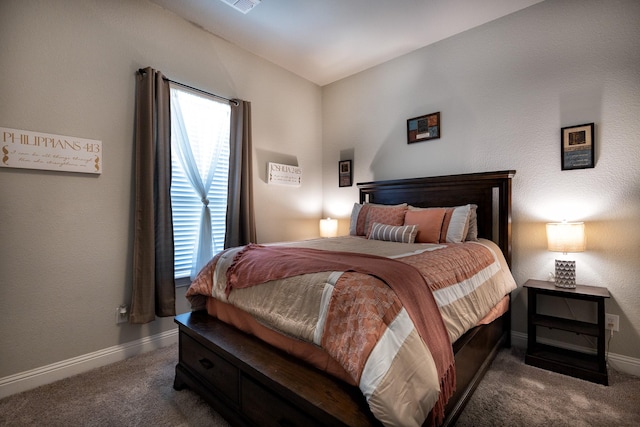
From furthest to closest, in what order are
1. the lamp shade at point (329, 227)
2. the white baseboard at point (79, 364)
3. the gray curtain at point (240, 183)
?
the lamp shade at point (329, 227), the gray curtain at point (240, 183), the white baseboard at point (79, 364)

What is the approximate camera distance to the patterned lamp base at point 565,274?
7.14 ft

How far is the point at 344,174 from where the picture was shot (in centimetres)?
395

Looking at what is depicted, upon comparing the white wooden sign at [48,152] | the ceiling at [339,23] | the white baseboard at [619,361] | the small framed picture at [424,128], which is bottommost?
the white baseboard at [619,361]

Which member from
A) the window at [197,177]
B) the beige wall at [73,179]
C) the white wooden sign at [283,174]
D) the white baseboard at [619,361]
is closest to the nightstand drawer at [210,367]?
the beige wall at [73,179]

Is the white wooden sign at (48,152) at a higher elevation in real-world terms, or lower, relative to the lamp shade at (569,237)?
higher

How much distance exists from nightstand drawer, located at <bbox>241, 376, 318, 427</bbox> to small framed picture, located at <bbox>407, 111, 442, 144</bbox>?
9.29 feet

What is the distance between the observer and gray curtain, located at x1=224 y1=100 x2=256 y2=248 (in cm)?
299

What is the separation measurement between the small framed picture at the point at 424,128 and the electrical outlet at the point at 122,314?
3.16 meters

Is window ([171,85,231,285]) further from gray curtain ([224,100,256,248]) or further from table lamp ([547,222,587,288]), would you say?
table lamp ([547,222,587,288])

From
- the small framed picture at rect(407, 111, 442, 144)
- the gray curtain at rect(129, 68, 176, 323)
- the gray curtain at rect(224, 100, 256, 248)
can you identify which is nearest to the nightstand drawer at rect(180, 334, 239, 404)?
the gray curtain at rect(129, 68, 176, 323)

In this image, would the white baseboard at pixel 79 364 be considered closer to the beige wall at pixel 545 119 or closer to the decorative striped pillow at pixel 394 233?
the decorative striped pillow at pixel 394 233

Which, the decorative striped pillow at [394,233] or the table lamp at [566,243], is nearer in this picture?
the table lamp at [566,243]

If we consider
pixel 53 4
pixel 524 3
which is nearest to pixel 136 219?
pixel 53 4

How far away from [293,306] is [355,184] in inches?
105
